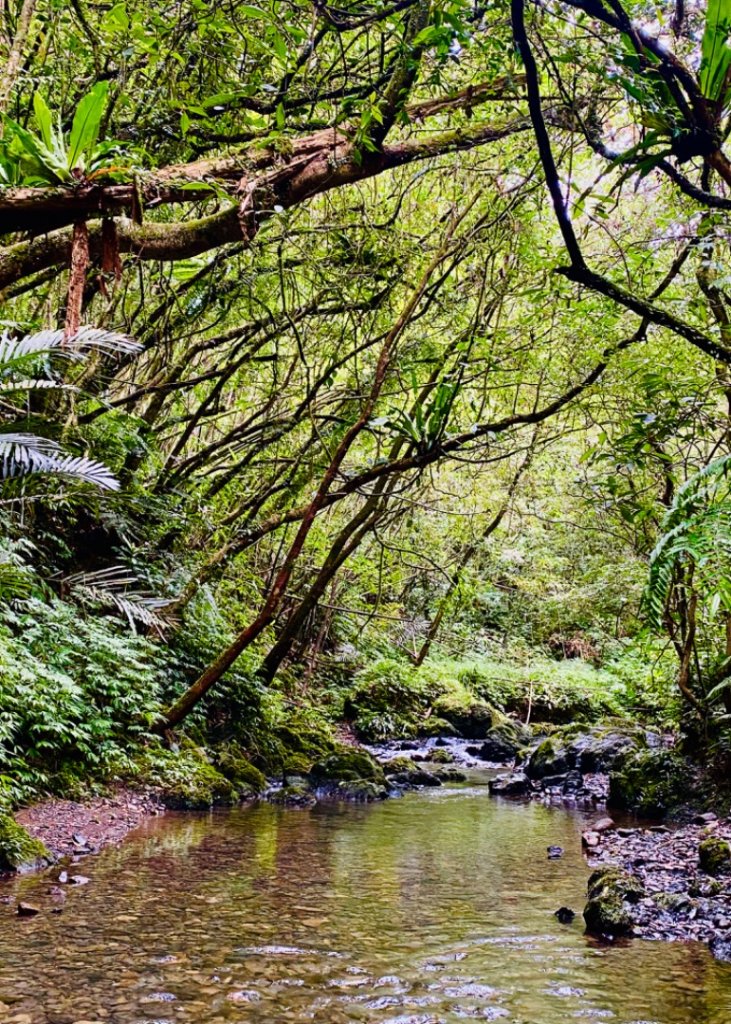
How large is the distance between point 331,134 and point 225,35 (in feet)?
→ 3.35

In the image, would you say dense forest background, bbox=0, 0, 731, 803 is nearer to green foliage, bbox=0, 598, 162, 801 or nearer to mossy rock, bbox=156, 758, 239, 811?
green foliage, bbox=0, 598, 162, 801

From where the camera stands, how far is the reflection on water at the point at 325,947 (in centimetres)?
341

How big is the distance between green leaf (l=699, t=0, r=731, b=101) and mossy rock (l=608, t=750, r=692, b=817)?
7432 mm

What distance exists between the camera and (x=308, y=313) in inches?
349

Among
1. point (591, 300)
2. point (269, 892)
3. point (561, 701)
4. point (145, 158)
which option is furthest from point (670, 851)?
point (561, 701)

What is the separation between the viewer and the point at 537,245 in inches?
307

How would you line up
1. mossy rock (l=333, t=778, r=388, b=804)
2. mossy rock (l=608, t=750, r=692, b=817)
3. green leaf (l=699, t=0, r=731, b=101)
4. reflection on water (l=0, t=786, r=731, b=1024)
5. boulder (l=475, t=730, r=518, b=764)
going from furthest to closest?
boulder (l=475, t=730, r=518, b=764) → mossy rock (l=333, t=778, r=388, b=804) → mossy rock (l=608, t=750, r=692, b=817) → reflection on water (l=0, t=786, r=731, b=1024) → green leaf (l=699, t=0, r=731, b=101)

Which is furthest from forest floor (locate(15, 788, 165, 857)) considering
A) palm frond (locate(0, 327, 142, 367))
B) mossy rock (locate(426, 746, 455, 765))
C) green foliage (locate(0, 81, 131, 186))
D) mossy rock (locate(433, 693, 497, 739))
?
mossy rock (locate(433, 693, 497, 739))

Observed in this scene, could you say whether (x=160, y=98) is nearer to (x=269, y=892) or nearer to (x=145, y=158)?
(x=145, y=158)

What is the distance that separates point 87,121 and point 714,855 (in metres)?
6.45

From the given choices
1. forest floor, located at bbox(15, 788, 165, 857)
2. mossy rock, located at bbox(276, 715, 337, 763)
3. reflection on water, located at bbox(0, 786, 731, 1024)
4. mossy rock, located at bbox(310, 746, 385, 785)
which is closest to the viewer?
reflection on water, located at bbox(0, 786, 731, 1024)

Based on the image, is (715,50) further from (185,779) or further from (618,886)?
(185,779)

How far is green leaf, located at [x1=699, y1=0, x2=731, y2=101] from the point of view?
2.64 m

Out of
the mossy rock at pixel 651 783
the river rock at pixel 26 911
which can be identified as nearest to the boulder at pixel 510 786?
the mossy rock at pixel 651 783
